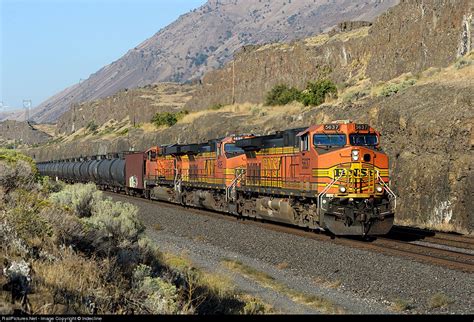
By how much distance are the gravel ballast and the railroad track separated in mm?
479

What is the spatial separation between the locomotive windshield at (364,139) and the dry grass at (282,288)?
6.61m

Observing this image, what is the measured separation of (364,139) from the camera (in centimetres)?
1986

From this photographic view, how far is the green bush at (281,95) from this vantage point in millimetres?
68188

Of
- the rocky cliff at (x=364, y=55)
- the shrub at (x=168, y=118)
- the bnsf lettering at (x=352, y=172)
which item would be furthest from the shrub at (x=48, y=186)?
the shrub at (x=168, y=118)

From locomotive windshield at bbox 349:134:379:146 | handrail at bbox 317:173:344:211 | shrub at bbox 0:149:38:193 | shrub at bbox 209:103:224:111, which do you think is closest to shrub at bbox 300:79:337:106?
shrub at bbox 209:103:224:111

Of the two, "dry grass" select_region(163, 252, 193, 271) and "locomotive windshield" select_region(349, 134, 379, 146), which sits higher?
"locomotive windshield" select_region(349, 134, 379, 146)

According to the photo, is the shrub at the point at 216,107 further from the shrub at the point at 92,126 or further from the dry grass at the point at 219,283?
the dry grass at the point at 219,283

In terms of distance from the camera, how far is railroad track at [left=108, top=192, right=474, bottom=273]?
14.8 meters

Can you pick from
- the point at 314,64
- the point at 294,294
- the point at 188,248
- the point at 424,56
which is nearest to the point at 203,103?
the point at 314,64

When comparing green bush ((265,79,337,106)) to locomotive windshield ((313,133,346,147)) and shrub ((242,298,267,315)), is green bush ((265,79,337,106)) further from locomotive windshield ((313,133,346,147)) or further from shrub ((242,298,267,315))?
shrub ((242,298,267,315))

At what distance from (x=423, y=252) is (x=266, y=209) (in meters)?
8.72

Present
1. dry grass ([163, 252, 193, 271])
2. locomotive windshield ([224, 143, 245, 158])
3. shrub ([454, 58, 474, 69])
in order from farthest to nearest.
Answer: shrub ([454, 58, 474, 69]) < locomotive windshield ([224, 143, 245, 158]) < dry grass ([163, 252, 193, 271])

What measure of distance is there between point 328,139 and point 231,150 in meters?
10.1

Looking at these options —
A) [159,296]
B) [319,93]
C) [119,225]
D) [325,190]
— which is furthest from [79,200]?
[319,93]
